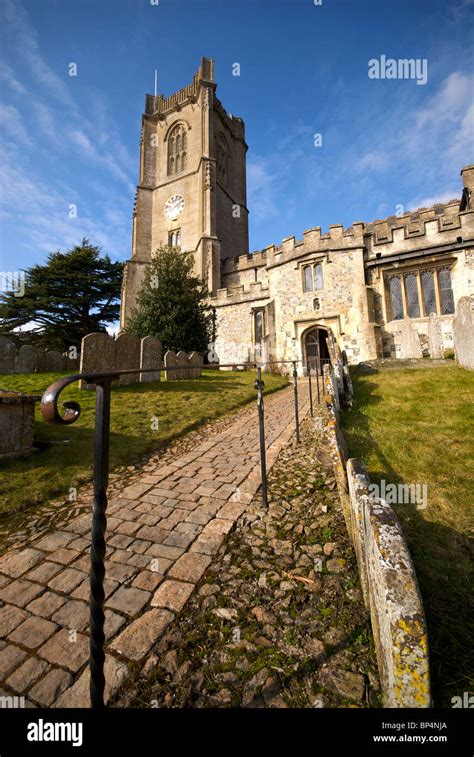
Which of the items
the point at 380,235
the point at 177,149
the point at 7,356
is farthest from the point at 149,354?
the point at 177,149

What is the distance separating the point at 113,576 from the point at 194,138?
39.9 m

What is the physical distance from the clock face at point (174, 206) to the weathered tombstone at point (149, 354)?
24.7 m

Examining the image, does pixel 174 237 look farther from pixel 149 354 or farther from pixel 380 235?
pixel 149 354

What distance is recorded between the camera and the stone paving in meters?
1.72

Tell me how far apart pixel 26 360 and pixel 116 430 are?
11.8m

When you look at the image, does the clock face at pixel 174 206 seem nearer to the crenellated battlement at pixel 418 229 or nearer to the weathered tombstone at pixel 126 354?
the crenellated battlement at pixel 418 229

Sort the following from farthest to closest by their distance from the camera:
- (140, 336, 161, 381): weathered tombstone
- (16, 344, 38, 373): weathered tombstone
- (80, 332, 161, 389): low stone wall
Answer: (16, 344, 38, 373): weathered tombstone < (140, 336, 161, 381): weathered tombstone < (80, 332, 161, 389): low stone wall

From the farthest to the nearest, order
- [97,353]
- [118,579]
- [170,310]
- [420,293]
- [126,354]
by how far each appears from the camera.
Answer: [170,310]
[420,293]
[126,354]
[97,353]
[118,579]

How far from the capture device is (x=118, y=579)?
244 cm

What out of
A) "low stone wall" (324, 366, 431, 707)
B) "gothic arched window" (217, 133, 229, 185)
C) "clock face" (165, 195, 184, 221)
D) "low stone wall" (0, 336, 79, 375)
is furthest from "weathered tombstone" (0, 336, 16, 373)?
"gothic arched window" (217, 133, 229, 185)

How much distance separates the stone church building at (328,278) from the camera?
15016 millimetres

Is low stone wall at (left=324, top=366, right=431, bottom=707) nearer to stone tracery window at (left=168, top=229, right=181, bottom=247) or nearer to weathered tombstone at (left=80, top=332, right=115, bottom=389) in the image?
weathered tombstone at (left=80, top=332, right=115, bottom=389)

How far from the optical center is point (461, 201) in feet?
60.8
